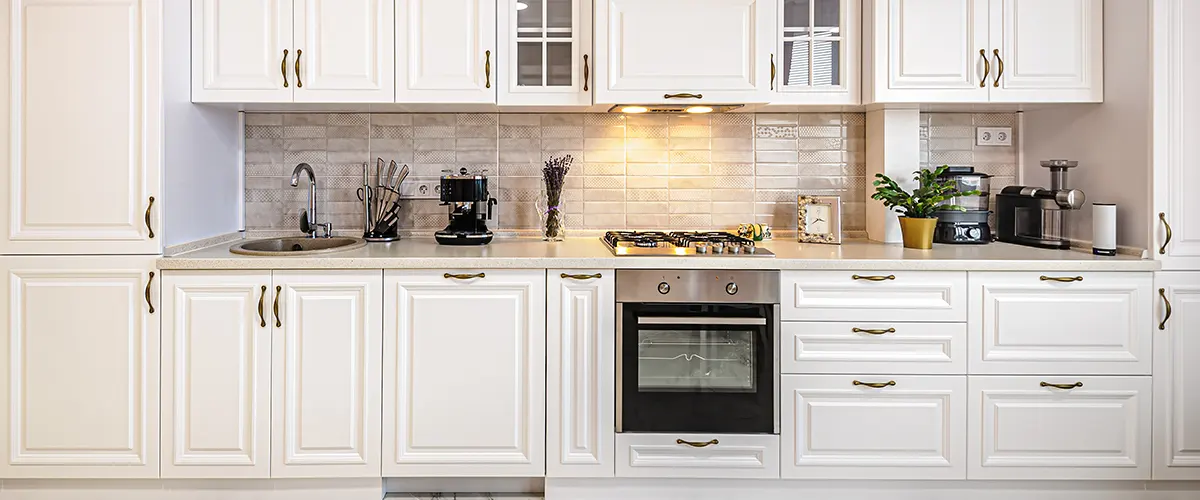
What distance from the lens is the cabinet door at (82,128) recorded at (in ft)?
7.86

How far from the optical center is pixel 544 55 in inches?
110

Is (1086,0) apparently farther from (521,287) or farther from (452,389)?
(452,389)

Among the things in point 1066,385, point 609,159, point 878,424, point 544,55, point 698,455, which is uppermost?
point 544,55

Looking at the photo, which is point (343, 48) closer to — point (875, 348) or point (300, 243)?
point (300, 243)

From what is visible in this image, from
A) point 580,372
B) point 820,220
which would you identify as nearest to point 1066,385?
point 820,220

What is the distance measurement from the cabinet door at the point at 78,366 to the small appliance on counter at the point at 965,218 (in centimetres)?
279

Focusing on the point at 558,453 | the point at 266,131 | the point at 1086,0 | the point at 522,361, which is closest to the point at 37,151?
the point at 266,131

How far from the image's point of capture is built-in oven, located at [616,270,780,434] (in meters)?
2.45

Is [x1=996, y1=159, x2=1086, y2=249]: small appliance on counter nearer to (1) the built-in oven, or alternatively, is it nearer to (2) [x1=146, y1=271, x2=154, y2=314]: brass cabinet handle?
(1) the built-in oven

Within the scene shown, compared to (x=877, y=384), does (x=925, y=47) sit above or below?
above

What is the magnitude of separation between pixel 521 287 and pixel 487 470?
24.2 inches

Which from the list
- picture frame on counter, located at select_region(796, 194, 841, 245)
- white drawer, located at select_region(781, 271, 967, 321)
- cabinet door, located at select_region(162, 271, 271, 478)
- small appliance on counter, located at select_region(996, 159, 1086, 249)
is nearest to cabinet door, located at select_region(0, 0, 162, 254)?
cabinet door, located at select_region(162, 271, 271, 478)

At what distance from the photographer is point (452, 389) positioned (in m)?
2.49

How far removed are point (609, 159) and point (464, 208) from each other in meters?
0.65
